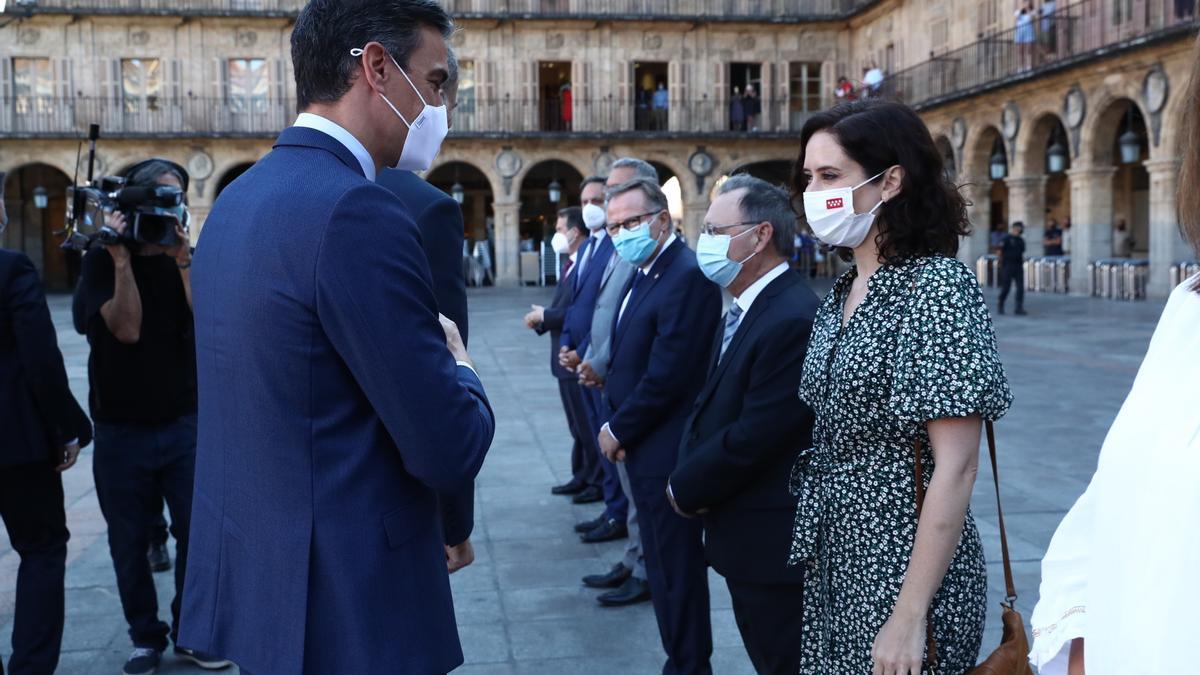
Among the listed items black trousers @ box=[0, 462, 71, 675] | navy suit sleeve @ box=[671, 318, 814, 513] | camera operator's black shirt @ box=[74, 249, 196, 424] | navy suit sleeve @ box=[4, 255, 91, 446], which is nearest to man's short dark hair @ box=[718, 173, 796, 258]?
navy suit sleeve @ box=[671, 318, 814, 513]

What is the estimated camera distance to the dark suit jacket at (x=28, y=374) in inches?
136

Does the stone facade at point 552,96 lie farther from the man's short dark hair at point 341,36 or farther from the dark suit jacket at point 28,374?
the man's short dark hair at point 341,36

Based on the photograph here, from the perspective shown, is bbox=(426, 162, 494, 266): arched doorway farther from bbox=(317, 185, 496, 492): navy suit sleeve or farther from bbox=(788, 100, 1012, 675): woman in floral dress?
bbox=(317, 185, 496, 492): navy suit sleeve

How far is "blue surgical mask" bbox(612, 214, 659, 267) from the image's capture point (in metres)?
4.38

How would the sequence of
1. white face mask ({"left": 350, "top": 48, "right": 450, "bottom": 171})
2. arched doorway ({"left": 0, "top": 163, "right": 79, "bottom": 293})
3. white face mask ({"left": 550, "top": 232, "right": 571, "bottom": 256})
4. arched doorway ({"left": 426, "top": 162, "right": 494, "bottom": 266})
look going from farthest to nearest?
arched doorway ({"left": 426, "top": 162, "right": 494, "bottom": 266}) < arched doorway ({"left": 0, "top": 163, "right": 79, "bottom": 293}) < white face mask ({"left": 550, "top": 232, "right": 571, "bottom": 256}) < white face mask ({"left": 350, "top": 48, "right": 450, "bottom": 171})

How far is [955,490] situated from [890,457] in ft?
0.52

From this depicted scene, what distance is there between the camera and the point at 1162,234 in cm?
1941

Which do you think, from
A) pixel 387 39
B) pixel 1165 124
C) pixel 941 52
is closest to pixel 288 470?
pixel 387 39

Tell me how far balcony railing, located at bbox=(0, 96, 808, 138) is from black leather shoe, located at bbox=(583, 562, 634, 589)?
2563 centimetres

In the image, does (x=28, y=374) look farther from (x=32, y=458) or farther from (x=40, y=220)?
(x=40, y=220)

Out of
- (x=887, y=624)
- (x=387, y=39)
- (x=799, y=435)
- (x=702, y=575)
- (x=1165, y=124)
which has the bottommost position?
(x=702, y=575)

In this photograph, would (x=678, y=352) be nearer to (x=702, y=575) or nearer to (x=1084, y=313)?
(x=702, y=575)

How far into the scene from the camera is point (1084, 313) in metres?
17.9

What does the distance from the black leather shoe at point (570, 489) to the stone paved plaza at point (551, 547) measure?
94 millimetres
